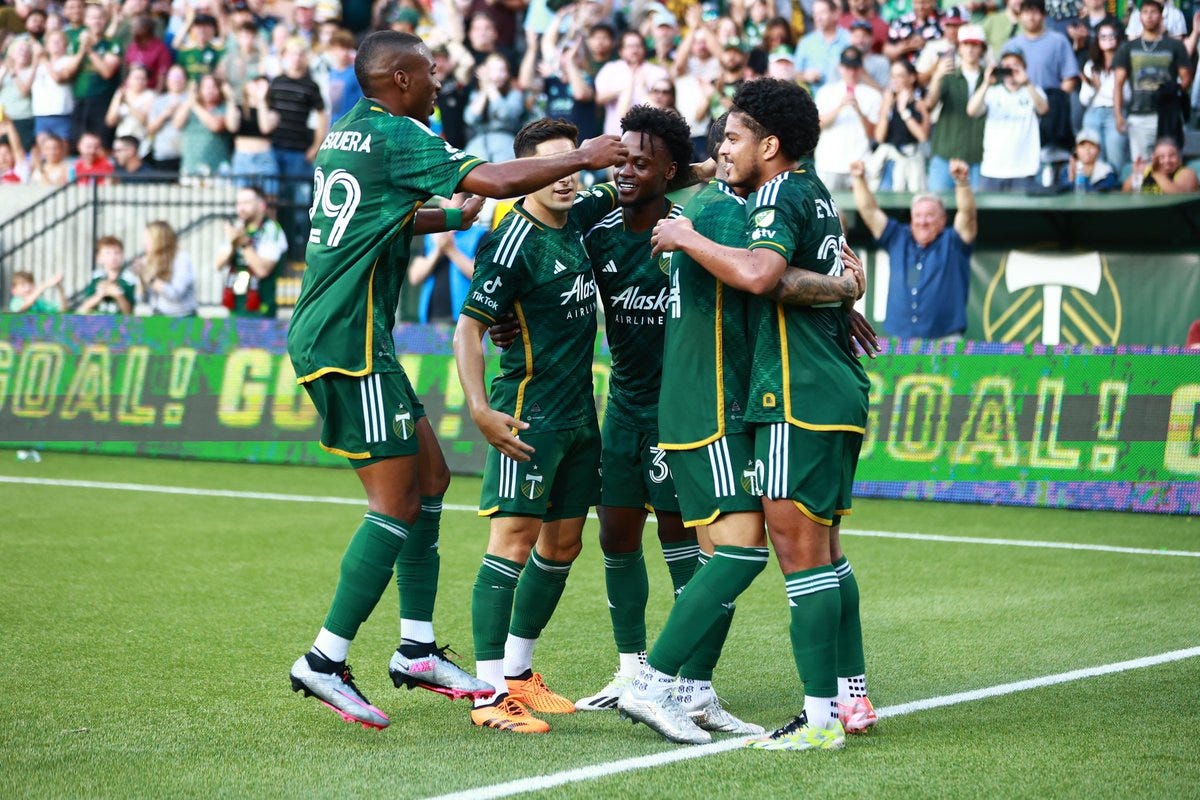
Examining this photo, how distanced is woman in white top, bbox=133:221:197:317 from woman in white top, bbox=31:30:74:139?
5192 millimetres

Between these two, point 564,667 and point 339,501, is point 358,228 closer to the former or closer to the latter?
point 564,667

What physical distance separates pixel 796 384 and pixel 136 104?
16961 mm

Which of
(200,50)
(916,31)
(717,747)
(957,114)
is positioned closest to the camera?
(717,747)

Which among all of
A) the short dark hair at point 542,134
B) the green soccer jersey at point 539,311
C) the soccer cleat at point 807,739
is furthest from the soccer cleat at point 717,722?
the short dark hair at point 542,134

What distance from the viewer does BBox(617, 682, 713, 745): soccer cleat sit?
17.6ft

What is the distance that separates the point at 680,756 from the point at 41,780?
2082mm

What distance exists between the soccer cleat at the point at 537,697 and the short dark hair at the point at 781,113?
230 centimetres

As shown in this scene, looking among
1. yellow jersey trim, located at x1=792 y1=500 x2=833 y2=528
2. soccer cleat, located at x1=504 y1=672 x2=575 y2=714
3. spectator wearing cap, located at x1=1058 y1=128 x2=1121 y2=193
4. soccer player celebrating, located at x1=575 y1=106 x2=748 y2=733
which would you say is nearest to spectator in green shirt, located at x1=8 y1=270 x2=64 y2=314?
spectator wearing cap, located at x1=1058 y1=128 x2=1121 y2=193

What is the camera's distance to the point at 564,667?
22.2ft

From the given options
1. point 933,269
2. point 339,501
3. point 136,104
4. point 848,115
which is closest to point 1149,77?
point 848,115

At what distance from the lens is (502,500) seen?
5.91m

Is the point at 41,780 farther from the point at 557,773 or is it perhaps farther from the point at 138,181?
the point at 138,181

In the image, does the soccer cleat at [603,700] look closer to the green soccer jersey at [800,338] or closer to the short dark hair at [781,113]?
the green soccer jersey at [800,338]

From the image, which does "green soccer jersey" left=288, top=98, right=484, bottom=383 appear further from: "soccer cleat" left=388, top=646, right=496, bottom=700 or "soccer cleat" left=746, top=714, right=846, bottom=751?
"soccer cleat" left=746, top=714, right=846, bottom=751
